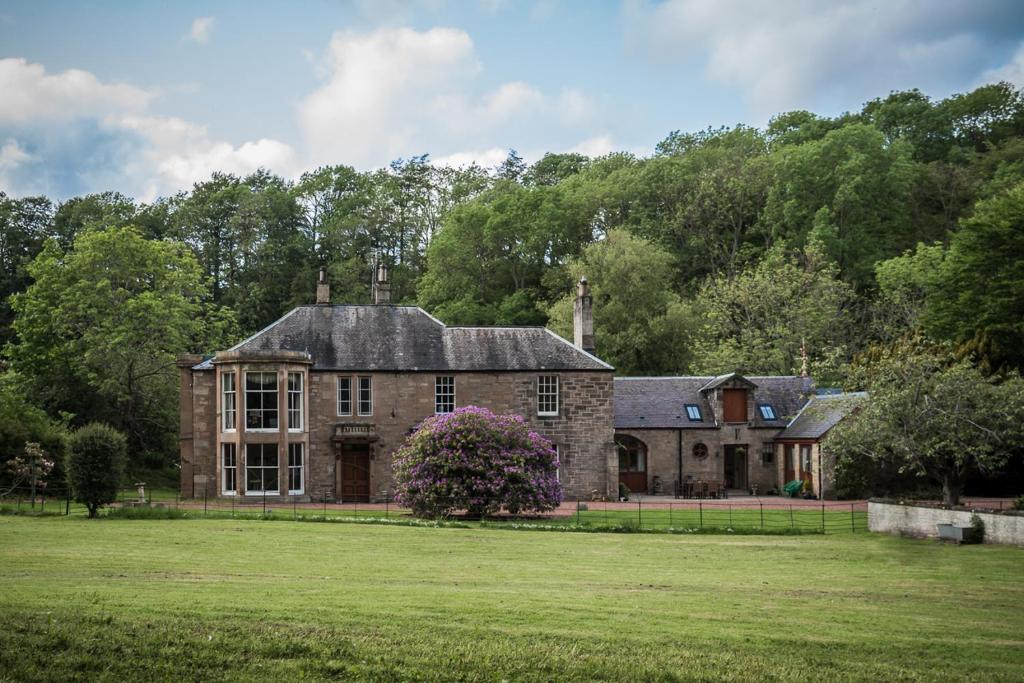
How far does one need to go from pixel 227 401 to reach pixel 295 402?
8.88 ft

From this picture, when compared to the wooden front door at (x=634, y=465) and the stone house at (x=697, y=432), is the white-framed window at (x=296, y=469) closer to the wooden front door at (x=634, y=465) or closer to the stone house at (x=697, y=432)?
the stone house at (x=697, y=432)

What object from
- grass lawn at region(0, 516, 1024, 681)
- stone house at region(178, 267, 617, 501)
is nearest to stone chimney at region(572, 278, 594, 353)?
stone house at region(178, 267, 617, 501)

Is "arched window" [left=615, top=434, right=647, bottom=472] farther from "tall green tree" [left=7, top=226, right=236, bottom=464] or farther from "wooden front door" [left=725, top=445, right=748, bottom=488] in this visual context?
"tall green tree" [left=7, top=226, right=236, bottom=464]

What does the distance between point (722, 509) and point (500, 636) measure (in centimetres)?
2776

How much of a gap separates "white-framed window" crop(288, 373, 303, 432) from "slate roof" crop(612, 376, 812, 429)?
46.1 feet

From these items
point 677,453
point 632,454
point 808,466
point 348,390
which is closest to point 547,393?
point 632,454

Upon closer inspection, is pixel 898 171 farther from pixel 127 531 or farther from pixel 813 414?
pixel 127 531

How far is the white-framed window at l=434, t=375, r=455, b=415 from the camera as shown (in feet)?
158

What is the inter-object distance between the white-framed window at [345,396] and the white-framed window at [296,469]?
2.34 meters

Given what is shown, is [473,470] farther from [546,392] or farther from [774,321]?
[774,321]

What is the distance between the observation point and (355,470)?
4744 cm

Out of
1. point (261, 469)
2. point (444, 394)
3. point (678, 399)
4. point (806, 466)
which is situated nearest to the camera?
Result: point (261, 469)

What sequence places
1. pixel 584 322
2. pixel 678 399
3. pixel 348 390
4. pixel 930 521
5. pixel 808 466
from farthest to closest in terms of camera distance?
pixel 678 399, pixel 584 322, pixel 808 466, pixel 348 390, pixel 930 521

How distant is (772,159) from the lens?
82.9 meters
